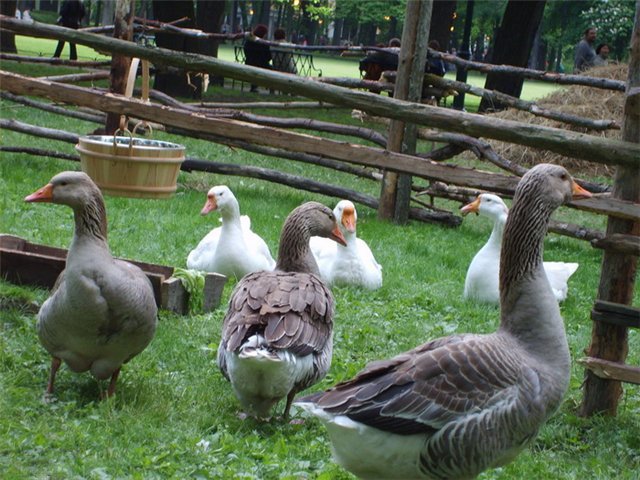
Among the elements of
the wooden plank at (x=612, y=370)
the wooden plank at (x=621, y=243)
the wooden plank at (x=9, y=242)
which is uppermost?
the wooden plank at (x=621, y=243)

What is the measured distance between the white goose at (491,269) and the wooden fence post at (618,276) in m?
2.35

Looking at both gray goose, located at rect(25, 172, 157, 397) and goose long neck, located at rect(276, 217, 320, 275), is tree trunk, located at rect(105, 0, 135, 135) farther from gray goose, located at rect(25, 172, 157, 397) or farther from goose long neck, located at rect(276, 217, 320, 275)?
gray goose, located at rect(25, 172, 157, 397)

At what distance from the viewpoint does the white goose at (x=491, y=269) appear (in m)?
8.17

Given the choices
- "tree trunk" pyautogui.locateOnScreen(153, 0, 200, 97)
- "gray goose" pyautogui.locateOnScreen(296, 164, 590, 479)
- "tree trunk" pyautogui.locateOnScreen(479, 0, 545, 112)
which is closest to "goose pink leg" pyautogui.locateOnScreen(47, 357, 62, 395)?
"gray goose" pyautogui.locateOnScreen(296, 164, 590, 479)

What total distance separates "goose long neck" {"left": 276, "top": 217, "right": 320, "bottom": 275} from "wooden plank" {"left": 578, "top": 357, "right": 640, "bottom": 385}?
1946 millimetres

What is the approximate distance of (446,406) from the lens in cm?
394

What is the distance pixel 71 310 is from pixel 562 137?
3294 mm

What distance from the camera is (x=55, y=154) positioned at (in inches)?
499

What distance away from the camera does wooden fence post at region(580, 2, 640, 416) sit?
220 inches

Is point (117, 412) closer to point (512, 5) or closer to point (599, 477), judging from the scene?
point (599, 477)

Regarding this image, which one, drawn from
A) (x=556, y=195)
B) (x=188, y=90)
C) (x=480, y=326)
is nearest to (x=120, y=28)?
(x=480, y=326)

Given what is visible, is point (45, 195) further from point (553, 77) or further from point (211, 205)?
point (553, 77)

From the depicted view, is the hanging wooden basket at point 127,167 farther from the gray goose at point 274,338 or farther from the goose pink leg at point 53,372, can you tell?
the goose pink leg at point 53,372

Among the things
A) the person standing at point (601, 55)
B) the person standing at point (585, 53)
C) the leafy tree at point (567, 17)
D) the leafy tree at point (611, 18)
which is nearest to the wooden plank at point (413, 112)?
the person standing at point (601, 55)
